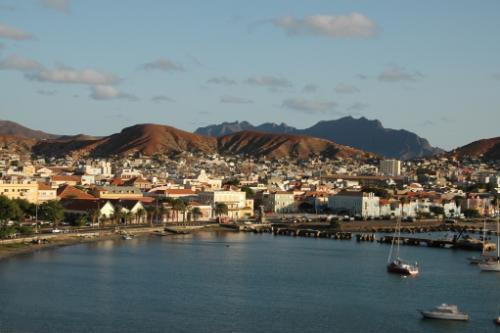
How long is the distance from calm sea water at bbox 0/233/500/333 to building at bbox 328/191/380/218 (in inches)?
904

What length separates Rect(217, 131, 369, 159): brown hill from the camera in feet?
499

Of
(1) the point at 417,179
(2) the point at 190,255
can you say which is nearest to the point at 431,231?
(2) the point at 190,255

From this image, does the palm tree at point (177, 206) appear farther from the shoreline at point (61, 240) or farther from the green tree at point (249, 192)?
the green tree at point (249, 192)

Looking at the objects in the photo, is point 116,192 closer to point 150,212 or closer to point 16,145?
point 150,212

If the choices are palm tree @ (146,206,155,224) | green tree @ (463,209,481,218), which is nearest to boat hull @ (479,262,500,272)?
palm tree @ (146,206,155,224)

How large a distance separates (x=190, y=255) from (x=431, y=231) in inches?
898

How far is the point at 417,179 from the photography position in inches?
4156

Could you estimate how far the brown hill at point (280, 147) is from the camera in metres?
152

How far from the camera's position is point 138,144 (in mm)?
149375

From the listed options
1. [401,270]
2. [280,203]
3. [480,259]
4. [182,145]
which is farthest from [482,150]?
[401,270]

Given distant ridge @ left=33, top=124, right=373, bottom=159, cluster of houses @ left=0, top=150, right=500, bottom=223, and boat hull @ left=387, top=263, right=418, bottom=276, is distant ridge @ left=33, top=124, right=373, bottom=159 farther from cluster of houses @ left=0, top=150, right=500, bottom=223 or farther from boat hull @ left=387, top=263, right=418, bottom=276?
boat hull @ left=387, top=263, right=418, bottom=276

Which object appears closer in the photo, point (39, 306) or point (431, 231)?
point (39, 306)

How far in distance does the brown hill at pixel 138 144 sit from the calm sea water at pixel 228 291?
357 ft

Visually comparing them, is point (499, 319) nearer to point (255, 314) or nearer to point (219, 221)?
point (255, 314)
